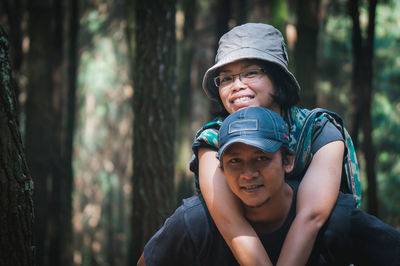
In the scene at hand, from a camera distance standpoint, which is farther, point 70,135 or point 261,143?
point 70,135

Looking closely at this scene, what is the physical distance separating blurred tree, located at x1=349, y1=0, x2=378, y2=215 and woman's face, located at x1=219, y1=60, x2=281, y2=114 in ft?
10.8

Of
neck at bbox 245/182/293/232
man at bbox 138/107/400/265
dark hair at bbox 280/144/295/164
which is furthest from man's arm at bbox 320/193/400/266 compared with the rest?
dark hair at bbox 280/144/295/164

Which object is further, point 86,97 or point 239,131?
point 86,97

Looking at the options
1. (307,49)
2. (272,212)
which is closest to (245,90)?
(272,212)

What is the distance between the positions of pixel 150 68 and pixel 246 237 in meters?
2.47

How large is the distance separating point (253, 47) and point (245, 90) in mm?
267

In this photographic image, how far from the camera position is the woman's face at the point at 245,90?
2447mm

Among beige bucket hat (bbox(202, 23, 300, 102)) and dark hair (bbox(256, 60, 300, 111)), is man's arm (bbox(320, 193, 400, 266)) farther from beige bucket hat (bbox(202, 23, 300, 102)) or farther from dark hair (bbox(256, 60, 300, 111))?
beige bucket hat (bbox(202, 23, 300, 102))

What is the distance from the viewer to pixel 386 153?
39.3 ft

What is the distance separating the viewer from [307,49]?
498 centimetres

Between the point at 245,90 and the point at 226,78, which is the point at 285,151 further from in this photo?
the point at 226,78

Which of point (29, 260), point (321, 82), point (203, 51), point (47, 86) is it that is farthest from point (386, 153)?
point (29, 260)

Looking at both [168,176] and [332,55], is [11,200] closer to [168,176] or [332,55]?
[168,176]

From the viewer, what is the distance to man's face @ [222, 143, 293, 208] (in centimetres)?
219
